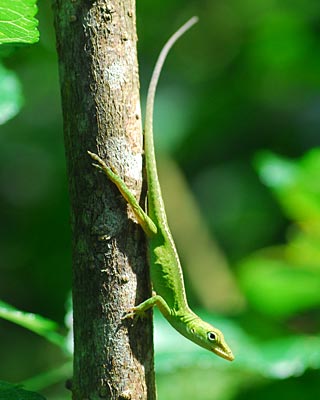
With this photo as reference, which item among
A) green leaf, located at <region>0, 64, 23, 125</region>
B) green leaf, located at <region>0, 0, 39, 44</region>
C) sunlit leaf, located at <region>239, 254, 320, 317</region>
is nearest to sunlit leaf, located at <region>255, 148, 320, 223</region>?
sunlit leaf, located at <region>239, 254, 320, 317</region>

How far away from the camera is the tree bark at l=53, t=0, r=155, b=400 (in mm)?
2205

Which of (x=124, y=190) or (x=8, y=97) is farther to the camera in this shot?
(x=8, y=97)

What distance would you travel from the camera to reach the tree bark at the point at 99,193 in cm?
221

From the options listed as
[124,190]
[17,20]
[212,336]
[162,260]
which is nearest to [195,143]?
[212,336]

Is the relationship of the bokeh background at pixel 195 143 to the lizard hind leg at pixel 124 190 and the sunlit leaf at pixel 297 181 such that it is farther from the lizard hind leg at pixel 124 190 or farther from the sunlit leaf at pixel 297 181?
the lizard hind leg at pixel 124 190

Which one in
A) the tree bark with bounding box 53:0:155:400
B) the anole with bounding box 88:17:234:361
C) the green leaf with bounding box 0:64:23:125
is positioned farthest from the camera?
the green leaf with bounding box 0:64:23:125

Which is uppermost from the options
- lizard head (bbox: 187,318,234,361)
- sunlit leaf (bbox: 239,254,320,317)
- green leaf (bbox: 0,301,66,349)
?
sunlit leaf (bbox: 239,254,320,317)

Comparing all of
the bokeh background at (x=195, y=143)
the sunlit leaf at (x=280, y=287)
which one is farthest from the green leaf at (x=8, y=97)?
the bokeh background at (x=195, y=143)

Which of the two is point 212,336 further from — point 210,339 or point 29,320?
point 29,320

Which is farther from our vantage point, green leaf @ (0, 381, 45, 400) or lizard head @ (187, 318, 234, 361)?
lizard head @ (187, 318, 234, 361)

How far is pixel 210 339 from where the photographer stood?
140 inches

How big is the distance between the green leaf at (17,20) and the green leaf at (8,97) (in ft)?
2.51

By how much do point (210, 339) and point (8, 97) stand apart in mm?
1479

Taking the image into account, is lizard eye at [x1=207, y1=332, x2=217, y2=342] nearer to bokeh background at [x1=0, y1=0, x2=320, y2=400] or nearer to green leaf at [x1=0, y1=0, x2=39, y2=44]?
green leaf at [x1=0, y1=0, x2=39, y2=44]
